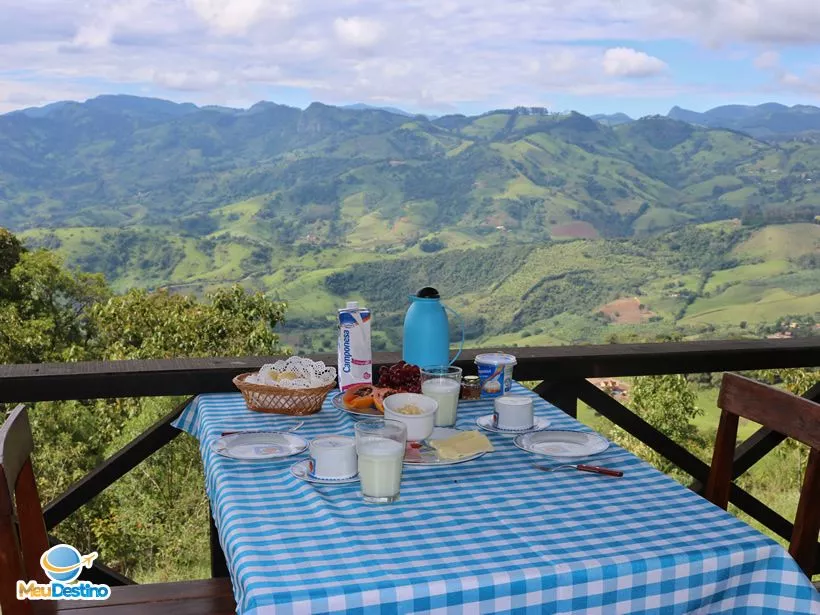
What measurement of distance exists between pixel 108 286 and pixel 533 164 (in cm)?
1850

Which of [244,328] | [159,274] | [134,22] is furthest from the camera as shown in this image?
[134,22]

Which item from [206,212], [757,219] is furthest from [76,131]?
[757,219]

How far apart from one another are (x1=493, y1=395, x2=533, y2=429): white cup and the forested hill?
87.0 feet

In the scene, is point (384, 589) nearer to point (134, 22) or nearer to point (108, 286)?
point (108, 286)

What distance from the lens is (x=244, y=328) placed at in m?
12.6

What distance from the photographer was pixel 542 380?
2068mm

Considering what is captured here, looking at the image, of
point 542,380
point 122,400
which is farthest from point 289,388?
point 122,400

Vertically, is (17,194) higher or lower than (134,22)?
lower

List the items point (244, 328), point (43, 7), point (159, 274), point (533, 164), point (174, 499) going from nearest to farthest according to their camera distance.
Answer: point (174, 499), point (244, 328), point (159, 274), point (533, 164), point (43, 7)

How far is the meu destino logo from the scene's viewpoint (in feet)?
Answer: 4.03

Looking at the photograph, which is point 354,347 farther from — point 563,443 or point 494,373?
point 563,443

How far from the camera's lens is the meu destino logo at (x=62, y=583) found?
123 cm

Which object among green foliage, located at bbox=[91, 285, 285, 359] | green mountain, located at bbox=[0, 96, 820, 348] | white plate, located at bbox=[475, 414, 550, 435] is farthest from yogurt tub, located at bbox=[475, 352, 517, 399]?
green mountain, located at bbox=[0, 96, 820, 348]

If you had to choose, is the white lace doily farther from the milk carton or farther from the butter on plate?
the butter on plate
